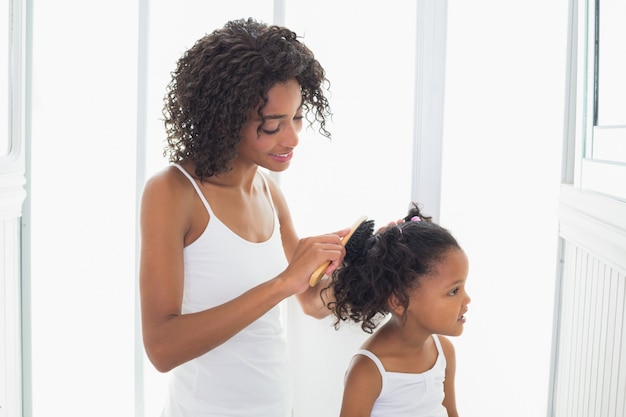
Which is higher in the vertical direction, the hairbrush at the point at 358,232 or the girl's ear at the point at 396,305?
the hairbrush at the point at 358,232

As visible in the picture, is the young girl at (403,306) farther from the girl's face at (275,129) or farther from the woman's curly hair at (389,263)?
the girl's face at (275,129)

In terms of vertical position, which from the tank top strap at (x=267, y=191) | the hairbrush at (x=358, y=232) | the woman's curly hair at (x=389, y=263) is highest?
the tank top strap at (x=267, y=191)

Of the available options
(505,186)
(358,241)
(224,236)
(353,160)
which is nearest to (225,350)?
(224,236)

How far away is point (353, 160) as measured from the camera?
1.73m

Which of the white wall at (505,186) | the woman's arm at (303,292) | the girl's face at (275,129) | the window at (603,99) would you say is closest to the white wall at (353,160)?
the white wall at (505,186)

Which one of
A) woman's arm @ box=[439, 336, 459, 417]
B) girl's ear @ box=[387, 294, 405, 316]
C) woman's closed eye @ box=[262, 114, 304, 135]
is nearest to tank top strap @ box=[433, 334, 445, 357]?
woman's arm @ box=[439, 336, 459, 417]

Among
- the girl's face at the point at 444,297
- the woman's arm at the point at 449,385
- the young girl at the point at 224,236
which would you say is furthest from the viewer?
the woman's arm at the point at 449,385

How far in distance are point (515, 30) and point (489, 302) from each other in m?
0.67

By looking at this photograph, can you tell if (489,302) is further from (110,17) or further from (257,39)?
(110,17)

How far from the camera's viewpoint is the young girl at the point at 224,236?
1.05 meters

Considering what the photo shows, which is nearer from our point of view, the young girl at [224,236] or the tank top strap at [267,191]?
the young girl at [224,236]

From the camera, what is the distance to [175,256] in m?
1.08

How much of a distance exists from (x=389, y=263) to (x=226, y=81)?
430 millimetres

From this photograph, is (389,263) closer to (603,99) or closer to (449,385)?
(449,385)
